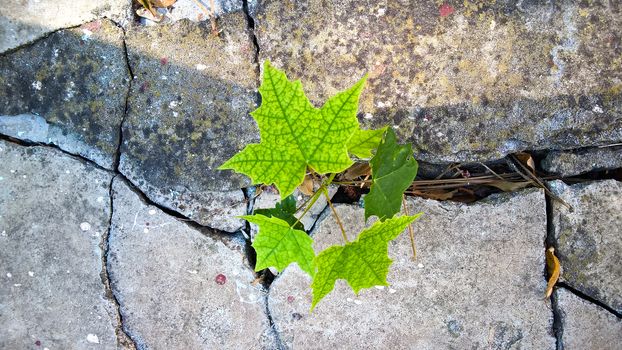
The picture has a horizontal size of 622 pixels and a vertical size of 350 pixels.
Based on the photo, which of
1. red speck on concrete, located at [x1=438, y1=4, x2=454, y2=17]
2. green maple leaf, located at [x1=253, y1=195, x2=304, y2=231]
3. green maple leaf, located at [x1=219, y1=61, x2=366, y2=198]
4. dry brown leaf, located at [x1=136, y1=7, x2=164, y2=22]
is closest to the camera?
green maple leaf, located at [x1=219, y1=61, x2=366, y2=198]

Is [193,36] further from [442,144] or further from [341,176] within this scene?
[442,144]

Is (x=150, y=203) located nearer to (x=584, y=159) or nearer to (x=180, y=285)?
(x=180, y=285)

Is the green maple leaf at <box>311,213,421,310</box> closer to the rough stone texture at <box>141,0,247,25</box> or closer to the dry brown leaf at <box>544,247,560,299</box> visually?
the dry brown leaf at <box>544,247,560,299</box>

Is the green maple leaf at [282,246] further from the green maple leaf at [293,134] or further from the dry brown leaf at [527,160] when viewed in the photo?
the dry brown leaf at [527,160]

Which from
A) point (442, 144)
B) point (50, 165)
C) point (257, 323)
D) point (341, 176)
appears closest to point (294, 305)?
point (257, 323)

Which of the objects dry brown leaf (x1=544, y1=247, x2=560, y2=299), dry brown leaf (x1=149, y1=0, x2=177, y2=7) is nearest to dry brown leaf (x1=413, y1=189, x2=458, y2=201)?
dry brown leaf (x1=544, y1=247, x2=560, y2=299)

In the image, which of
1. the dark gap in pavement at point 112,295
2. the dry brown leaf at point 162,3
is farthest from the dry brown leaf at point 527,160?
the dark gap in pavement at point 112,295

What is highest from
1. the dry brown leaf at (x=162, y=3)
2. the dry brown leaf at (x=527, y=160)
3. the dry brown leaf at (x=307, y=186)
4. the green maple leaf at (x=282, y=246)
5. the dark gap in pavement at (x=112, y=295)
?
the dry brown leaf at (x=162, y=3)
